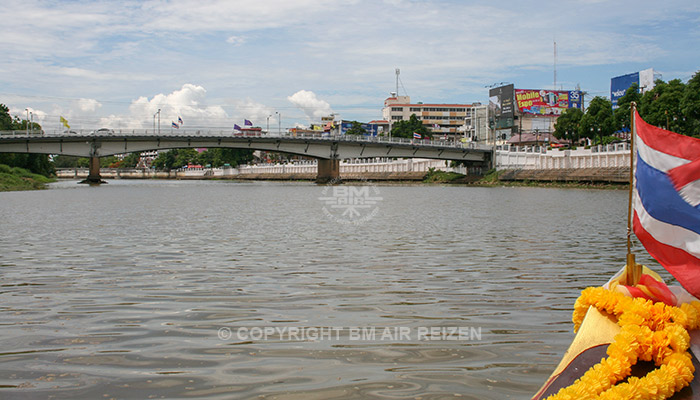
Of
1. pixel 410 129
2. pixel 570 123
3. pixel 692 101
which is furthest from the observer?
pixel 410 129

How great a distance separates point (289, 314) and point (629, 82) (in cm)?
9552

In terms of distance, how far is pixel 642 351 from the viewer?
373cm

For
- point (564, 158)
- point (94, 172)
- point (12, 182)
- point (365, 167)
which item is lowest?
point (12, 182)

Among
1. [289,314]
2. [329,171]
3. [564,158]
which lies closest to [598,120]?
[564,158]

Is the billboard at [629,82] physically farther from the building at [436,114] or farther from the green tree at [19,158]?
the green tree at [19,158]

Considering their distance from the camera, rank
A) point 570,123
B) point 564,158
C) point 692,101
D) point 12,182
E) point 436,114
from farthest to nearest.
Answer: point 436,114
point 570,123
point 564,158
point 12,182
point 692,101

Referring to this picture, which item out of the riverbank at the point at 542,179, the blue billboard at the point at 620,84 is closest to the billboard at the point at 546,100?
the blue billboard at the point at 620,84

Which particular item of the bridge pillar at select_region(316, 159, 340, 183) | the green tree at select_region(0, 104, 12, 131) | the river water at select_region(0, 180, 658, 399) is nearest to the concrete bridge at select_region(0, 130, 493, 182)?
the bridge pillar at select_region(316, 159, 340, 183)

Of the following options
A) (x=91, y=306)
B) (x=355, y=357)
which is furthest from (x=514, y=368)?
(x=91, y=306)

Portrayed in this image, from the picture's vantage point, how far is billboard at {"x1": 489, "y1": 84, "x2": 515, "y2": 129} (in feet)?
387

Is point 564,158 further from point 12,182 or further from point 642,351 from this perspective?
point 642,351

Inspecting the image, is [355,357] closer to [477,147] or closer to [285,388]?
[285,388]

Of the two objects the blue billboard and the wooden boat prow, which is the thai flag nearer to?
the wooden boat prow

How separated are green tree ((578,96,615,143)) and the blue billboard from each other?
16551 millimetres
